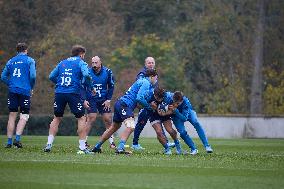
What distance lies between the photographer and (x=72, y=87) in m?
18.7

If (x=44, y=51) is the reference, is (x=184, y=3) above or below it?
above

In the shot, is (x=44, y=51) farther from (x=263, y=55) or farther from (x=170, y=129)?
(x=170, y=129)

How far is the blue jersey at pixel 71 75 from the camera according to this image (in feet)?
61.4

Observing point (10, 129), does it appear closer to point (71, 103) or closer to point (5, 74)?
point (5, 74)

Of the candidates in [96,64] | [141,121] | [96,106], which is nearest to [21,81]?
[96,64]

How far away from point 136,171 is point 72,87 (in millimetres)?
4480

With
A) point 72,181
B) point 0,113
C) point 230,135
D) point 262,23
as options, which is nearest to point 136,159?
point 72,181

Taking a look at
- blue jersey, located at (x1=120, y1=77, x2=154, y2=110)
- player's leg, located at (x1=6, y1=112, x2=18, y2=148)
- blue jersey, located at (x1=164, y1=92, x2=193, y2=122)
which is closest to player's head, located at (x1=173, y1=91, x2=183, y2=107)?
blue jersey, located at (x1=164, y1=92, x2=193, y2=122)

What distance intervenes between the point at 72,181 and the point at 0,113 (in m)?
32.5

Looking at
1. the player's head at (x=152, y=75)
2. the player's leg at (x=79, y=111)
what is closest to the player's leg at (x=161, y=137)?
the player's head at (x=152, y=75)

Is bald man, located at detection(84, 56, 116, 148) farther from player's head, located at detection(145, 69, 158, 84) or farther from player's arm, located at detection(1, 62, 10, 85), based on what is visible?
player's head, located at detection(145, 69, 158, 84)

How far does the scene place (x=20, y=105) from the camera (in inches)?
819

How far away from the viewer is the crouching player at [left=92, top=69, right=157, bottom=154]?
61.1 feet

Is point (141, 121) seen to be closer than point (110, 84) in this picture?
Yes
